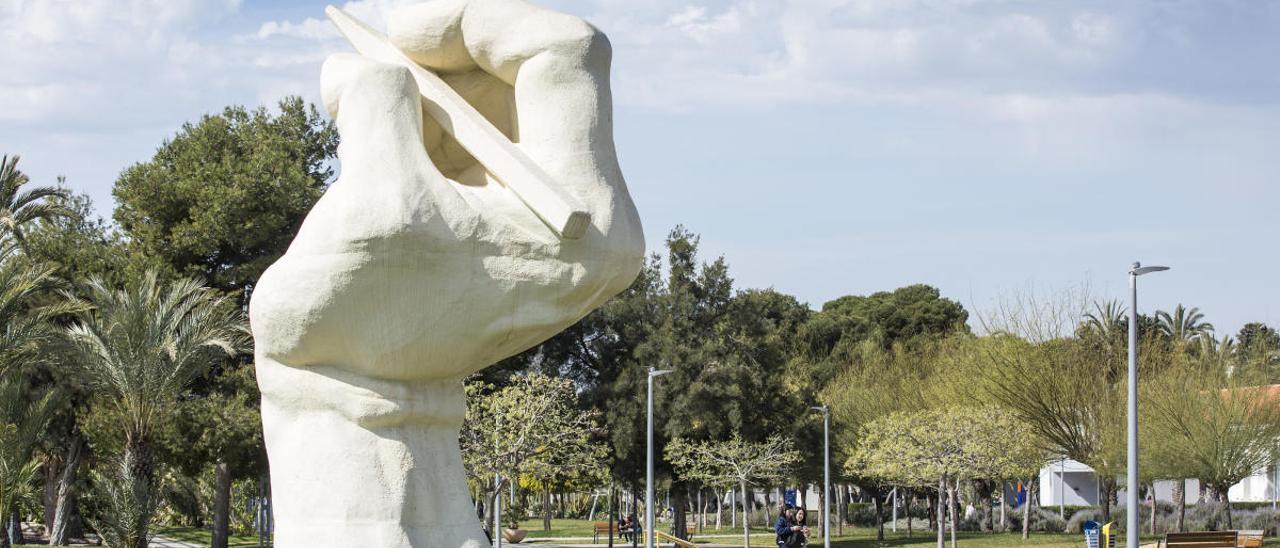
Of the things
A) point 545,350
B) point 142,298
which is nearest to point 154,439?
point 142,298

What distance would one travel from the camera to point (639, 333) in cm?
3947

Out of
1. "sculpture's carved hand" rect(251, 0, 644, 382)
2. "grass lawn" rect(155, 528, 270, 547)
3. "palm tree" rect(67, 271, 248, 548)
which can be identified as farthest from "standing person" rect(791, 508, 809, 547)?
"grass lawn" rect(155, 528, 270, 547)

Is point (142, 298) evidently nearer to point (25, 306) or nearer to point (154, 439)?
point (154, 439)

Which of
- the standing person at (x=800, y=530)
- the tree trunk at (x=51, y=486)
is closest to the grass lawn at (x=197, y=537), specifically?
the tree trunk at (x=51, y=486)

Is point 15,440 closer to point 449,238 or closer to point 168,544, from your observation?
point 168,544

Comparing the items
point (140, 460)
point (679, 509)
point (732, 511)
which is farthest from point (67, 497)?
point (732, 511)

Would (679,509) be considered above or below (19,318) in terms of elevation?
below

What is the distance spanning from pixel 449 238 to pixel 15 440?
49.8 ft

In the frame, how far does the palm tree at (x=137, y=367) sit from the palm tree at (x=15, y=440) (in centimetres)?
108

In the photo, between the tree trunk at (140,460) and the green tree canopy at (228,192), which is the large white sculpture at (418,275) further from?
the green tree canopy at (228,192)

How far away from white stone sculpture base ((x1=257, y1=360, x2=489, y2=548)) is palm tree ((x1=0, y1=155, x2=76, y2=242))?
56.4 feet

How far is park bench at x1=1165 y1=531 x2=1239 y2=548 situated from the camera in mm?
24172

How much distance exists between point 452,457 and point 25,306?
21840 millimetres

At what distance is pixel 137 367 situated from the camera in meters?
23.0
